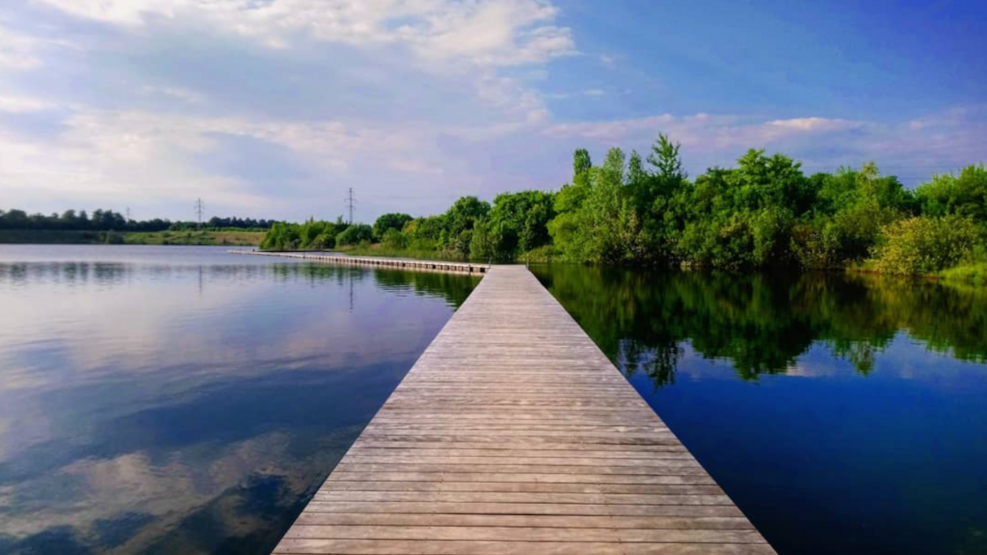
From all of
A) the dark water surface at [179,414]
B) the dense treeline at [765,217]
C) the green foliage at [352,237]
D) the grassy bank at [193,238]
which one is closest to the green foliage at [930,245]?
the dense treeline at [765,217]

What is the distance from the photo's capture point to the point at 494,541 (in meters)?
3.09

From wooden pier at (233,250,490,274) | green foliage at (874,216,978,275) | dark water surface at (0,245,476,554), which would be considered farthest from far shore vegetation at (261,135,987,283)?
dark water surface at (0,245,476,554)

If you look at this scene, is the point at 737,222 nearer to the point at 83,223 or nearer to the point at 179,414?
the point at 179,414

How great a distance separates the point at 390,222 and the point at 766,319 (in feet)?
251

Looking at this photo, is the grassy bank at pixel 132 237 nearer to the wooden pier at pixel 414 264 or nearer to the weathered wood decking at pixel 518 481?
the wooden pier at pixel 414 264

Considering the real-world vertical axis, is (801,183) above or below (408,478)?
above

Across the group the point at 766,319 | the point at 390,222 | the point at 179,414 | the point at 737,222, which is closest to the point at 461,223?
the point at 737,222

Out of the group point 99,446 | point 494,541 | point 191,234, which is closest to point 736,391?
point 494,541

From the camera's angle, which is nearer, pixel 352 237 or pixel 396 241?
pixel 396 241

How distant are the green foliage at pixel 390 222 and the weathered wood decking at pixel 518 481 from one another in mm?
75279

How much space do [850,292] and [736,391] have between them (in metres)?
16.8

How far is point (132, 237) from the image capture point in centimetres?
9862

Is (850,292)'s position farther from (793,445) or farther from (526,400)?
(526,400)

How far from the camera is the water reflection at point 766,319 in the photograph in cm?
1126
